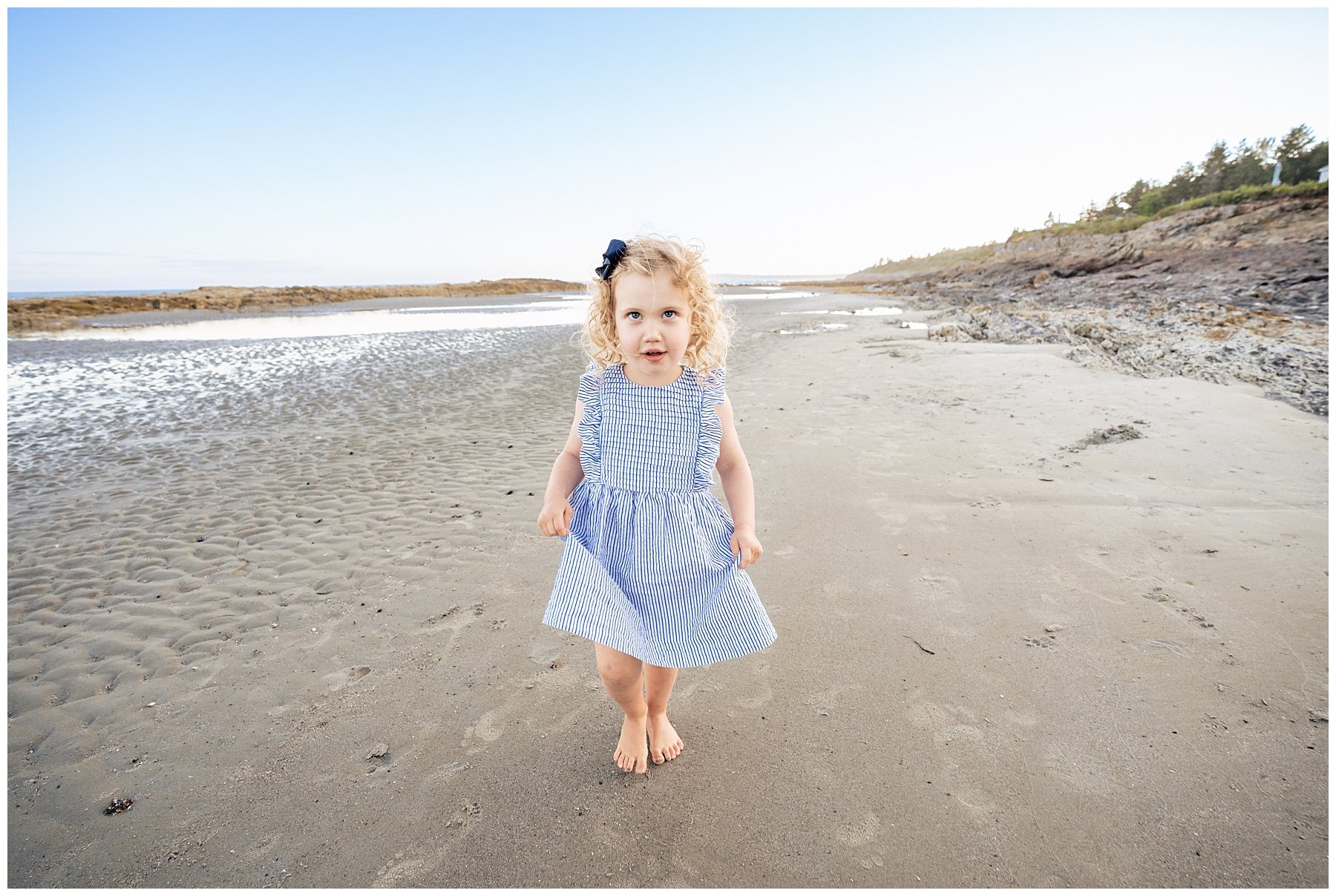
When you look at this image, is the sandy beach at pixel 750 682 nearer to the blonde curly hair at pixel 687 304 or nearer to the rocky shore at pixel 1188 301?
the blonde curly hair at pixel 687 304

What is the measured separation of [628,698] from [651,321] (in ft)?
4.01

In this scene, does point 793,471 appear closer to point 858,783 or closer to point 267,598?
point 858,783

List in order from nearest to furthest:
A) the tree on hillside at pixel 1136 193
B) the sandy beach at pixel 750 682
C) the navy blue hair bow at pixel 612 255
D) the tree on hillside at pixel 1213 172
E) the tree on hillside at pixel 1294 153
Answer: the sandy beach at pixel 750 682
the navy blue hair bow at pixel 612 255
the tree on hillside at pixel 1294 153
the tree on hillside at pixel 1213 172
the tree on hillside at pixel 1136 193

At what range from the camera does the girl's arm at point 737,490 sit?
6.35 ft

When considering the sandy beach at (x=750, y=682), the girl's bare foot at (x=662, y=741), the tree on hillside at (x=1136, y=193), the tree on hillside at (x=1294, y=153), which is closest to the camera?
the sandy beach at (x=750, y=682)

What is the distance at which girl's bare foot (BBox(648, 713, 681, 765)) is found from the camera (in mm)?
2109

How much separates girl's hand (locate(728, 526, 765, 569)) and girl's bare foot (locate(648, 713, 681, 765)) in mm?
660

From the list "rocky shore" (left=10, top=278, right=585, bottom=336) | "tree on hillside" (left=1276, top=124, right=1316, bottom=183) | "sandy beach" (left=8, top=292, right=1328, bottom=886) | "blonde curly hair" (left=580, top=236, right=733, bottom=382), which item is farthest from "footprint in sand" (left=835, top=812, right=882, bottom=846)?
"tree on hillside" (left=1276, top=124, right=1316, bottom=183)

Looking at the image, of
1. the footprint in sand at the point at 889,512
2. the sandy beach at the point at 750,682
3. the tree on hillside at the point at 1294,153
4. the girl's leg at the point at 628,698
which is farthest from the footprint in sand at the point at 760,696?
the tree on hillside at the point at 1294,153

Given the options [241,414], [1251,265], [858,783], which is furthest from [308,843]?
[1251,265]

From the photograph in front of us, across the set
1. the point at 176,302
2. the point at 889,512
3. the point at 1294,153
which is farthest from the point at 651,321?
the point at 1294,153

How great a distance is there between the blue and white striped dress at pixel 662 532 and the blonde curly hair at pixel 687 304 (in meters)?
0.07

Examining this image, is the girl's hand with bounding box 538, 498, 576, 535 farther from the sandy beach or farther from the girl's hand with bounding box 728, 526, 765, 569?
the sandy beach

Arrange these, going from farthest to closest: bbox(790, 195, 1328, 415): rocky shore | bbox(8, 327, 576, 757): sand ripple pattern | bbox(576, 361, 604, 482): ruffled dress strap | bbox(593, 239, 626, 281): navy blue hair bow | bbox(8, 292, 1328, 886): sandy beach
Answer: bbox(790, 195, 1328, 415): rocky shore
bbox(8, 327, 576, 757): sand ripple pattern
bbox(576, 361, 604, 482): ruffled dress strap
bbox(593, 239, 626, 281): navy blue hair bow
bbox(8, 292, 1328, 886): sandy beach
